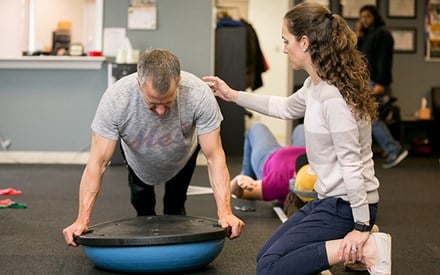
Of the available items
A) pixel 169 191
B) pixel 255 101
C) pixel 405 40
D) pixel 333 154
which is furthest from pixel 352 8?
pixel 333 154

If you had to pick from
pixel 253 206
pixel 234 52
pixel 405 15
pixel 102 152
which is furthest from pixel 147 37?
pixel 102 152

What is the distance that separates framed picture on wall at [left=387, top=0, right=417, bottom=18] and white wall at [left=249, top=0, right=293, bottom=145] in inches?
69.3

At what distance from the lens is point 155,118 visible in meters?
2.42

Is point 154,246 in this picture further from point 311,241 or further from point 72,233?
point 311,241

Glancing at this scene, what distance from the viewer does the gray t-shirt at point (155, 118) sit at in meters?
2.36

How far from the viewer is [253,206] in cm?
372

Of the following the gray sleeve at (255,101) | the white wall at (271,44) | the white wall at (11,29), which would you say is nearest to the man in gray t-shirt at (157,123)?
the gray sleeve at (255,101)

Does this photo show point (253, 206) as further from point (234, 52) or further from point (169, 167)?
point (234, 52)

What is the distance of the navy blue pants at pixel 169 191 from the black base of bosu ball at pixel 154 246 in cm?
49

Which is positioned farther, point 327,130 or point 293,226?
point 293,226

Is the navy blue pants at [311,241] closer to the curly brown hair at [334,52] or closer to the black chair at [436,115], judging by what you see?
the curly brown hair at [334,52]

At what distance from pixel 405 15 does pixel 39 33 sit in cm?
383

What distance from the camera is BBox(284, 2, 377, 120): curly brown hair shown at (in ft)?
6.66

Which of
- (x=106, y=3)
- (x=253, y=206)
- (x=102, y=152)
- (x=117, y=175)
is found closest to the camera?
(x=102, y=152)
